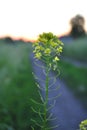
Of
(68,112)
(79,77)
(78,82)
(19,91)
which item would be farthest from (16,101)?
(79,77)

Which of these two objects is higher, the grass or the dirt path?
the dirt path

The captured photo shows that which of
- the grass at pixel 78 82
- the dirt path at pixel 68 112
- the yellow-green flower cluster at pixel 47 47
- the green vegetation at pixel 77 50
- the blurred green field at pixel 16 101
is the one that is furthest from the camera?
the green vegetation at pixel 77 50

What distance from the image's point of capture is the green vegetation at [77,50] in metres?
37.5

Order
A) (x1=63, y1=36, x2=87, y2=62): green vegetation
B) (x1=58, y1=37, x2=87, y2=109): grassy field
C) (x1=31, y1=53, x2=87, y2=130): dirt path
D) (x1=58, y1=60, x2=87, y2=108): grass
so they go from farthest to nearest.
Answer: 1. (x1=63, y1=36, x2=87, y2=62): green vegetation
2. (x1=58, y1=37, x2=87, y2=109): grassy field
3. (x1=58, y1=60, x2=87, y2=108): grass
4. (x1=31, y1=53, x2=87, y2=130): dirt path

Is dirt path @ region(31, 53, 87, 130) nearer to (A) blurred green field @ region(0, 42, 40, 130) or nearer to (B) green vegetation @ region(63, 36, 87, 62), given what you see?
(A) blurred green field @ region(0, 42, 40, 130)

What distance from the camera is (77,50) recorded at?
41000 mm

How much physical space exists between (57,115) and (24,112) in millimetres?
1585

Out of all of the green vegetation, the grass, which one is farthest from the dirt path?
the green vegetation

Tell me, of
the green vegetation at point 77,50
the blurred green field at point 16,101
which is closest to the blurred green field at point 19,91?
the blurred green field at point 16,101

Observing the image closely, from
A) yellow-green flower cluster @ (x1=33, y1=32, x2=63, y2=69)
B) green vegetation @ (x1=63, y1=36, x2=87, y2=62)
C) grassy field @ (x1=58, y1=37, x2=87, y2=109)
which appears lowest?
green vegetation @ (x1=63, y1=36, x2=87, y2=62)

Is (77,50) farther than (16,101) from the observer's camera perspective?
Yes

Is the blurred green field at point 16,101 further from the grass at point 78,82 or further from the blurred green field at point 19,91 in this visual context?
the grass at point 78,82

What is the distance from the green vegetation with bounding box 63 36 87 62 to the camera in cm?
3750

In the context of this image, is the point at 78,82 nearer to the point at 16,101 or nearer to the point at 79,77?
the point at 79,77
